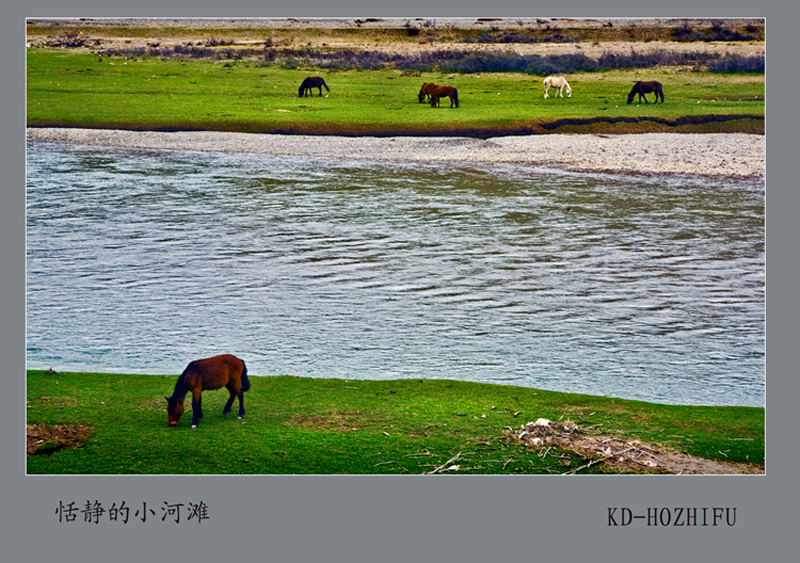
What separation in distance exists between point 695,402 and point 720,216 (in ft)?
19.8

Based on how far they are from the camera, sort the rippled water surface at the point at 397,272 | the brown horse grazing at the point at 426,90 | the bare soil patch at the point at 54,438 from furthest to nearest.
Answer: the brown horse grazing at the point at 426,90
the rippled water surface at the point at 397,272
the bare soil patch at the point at 54,438

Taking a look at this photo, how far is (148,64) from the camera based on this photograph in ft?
41.7

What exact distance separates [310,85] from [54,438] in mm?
8171

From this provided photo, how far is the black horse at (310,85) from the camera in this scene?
13516 mm

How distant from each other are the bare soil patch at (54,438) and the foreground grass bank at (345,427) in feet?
0.06

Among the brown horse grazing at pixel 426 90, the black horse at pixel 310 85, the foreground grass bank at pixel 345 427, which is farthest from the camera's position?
the black horse at pixel 310 85

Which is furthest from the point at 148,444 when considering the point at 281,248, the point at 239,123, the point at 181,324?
the point at 239,123

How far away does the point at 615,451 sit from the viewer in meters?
7.31

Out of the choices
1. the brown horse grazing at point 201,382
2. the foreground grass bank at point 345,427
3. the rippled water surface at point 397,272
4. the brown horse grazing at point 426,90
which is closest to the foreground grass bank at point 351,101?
the brown horse grazing at point 426,90

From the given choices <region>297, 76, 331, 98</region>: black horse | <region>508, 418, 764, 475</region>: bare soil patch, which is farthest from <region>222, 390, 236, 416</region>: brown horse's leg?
<region>297, 76, 331, 98</region>: black horse

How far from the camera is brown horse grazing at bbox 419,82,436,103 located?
522 inches

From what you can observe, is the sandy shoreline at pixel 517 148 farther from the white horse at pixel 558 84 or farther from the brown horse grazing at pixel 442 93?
the white horse at pixel 558 84

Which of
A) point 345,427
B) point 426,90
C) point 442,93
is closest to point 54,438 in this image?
point 345,427

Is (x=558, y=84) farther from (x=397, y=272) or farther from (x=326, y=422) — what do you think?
(x=326, y=422)
